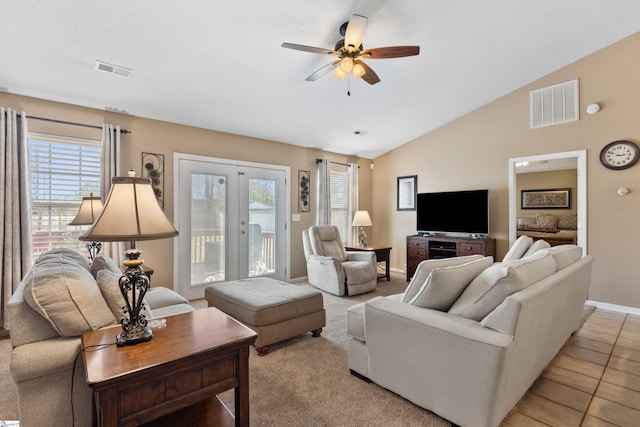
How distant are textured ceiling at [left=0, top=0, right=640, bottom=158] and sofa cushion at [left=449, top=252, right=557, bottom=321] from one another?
91.5 inches

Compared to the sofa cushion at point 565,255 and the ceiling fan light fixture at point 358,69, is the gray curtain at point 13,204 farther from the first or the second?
the sofa cushion at point 565,255

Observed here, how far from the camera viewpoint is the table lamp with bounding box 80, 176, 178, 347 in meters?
1.33

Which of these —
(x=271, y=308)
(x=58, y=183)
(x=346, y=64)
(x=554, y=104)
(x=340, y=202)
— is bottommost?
(x=271, y=308)

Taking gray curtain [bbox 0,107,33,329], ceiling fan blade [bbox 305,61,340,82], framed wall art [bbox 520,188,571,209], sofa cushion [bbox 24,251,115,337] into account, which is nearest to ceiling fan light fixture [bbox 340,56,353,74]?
ceiling fan blade [bbox 305,61,340,82]

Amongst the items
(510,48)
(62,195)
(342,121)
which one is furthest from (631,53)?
(62,195)

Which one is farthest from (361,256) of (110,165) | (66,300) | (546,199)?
(546,199)

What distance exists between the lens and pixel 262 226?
500cm

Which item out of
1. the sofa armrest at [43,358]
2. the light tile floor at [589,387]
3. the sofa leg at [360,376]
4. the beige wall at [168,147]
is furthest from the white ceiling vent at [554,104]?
the sofa armrest at [43,358]

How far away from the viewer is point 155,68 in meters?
2.98

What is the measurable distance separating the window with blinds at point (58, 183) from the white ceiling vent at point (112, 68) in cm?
102

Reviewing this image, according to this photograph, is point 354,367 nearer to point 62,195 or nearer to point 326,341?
point 326,341

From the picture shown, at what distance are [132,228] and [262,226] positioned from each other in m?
3.67

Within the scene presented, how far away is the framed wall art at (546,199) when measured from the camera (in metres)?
6.98

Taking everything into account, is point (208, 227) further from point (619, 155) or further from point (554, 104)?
point (619, 155)
